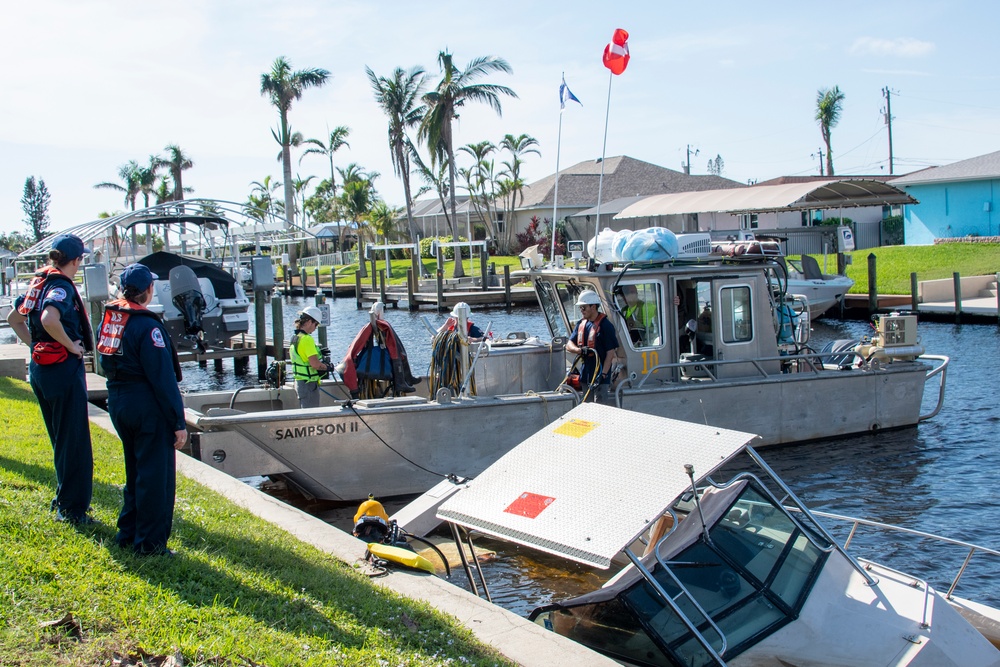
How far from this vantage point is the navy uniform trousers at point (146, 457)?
5375mm

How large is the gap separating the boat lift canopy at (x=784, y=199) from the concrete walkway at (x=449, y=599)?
27.7 m

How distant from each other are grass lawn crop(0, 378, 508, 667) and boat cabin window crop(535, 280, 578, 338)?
657cm

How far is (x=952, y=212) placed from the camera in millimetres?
44000

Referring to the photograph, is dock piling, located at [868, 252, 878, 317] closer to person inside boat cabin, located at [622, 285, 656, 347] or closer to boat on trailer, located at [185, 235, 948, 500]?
boat on trailer, located at [185, 235, 948, 500]

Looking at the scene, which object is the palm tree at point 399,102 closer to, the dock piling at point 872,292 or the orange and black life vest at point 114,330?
the dock piling at point 872,292

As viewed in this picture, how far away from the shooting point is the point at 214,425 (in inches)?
389

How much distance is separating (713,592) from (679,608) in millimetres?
273

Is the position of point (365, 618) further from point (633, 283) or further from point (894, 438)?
point (894, 438)

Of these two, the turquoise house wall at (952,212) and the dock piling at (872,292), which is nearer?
the dock piling at (872,292)

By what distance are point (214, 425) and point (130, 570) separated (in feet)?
15.6

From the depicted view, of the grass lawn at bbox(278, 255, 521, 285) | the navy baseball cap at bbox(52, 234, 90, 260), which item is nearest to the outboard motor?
the navy baseball cap at bbox(52, 234, 90, 260)

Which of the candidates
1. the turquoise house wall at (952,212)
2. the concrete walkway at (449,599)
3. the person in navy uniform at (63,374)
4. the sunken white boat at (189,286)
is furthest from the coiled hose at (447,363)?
the turquoise house wall at (952,212)

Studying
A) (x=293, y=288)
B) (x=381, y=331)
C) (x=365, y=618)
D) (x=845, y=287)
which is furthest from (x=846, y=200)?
(x=293, y=288)

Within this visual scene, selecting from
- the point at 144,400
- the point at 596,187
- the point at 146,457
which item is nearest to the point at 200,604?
the point at 146,457
